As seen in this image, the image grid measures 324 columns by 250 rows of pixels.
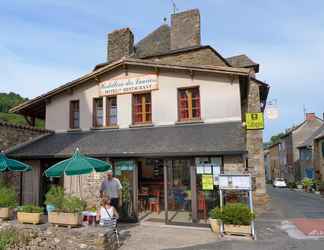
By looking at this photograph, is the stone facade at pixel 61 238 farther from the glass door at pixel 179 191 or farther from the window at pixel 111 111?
the window at pixel 111 111

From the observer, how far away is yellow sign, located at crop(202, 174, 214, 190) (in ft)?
30.8

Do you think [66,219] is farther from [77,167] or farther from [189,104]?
[189,104]

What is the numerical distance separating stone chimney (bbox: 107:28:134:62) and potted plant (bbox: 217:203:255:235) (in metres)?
12.7

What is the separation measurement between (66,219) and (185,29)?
13.7 m

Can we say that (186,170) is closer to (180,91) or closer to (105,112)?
(180,91)

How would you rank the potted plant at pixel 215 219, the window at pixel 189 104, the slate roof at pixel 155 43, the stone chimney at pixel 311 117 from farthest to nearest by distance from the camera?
the stone chimney at pixel 311 117 < the slate roof at pixel 155 43 < the window at pixel 189 104 < the potted plant at pixel 215 219

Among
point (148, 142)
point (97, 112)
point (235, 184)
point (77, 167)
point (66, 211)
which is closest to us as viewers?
point (66, 211)

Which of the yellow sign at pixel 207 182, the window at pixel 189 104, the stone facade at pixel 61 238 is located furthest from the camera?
the window at pixel 189 104

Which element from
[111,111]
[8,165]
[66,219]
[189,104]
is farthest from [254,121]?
[8,165]

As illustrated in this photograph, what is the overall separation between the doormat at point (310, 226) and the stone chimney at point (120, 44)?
42.9 ft

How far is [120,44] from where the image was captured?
1866cm

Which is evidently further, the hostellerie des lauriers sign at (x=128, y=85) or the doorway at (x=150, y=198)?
the hostellerie des lauriers sign at (x=128, y=85)

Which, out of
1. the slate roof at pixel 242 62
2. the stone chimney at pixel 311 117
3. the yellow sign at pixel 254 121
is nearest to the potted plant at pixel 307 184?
the stone chimney at pixel 311 117

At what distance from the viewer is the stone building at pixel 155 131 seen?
9.63 metres
